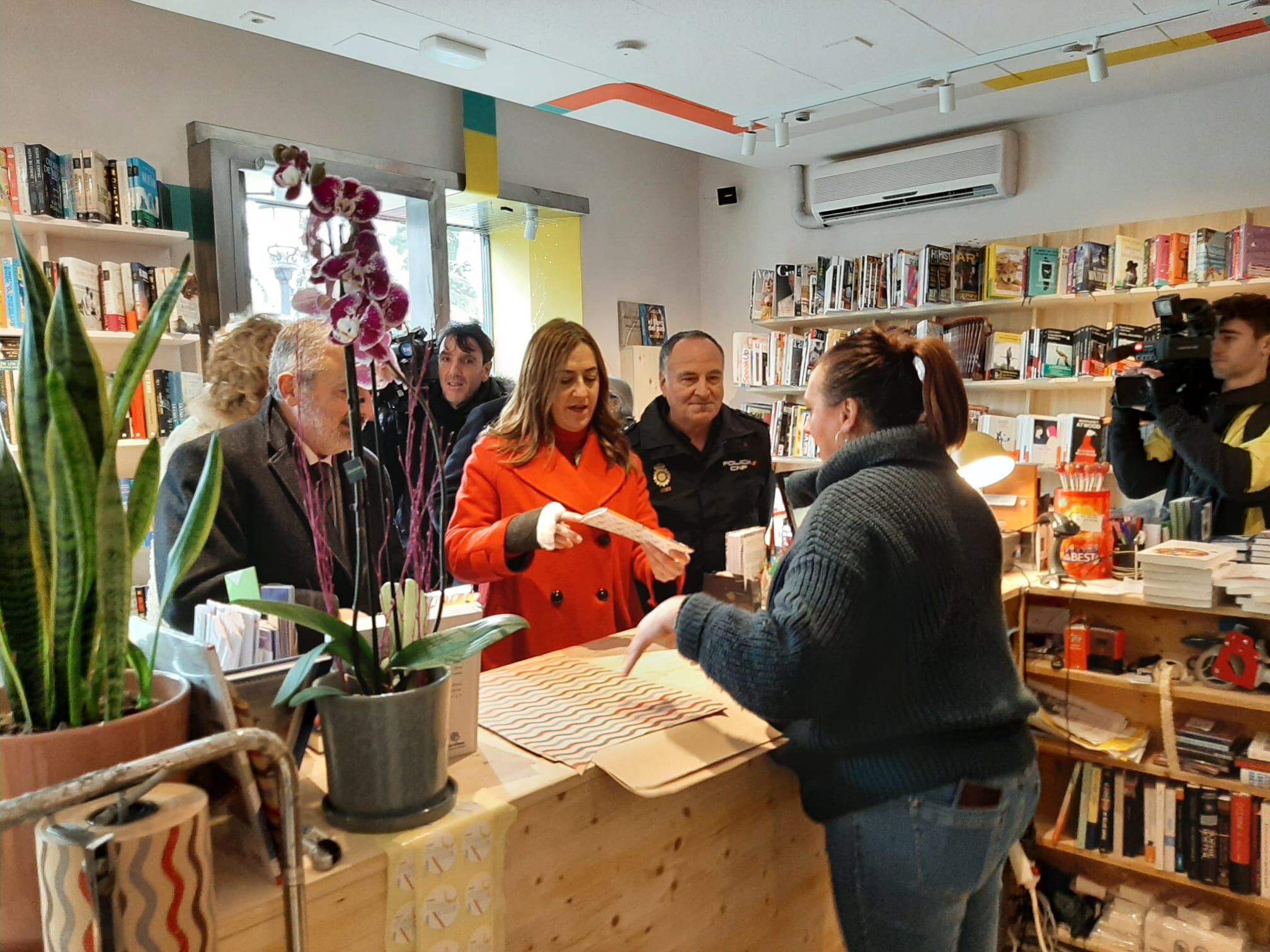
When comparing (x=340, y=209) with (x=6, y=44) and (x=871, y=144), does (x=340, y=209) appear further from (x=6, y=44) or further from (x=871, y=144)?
(x=871, y=144)

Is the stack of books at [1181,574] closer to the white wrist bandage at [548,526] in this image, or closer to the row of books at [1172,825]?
the row of books at [1172,825]

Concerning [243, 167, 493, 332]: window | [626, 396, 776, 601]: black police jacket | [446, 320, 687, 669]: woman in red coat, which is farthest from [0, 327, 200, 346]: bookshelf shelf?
[626, 396, 776, 601]: black police jacket

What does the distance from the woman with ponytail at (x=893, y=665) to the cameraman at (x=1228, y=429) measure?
175 centimetres

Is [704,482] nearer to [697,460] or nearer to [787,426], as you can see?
[697,460]

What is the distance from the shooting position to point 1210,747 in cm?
246

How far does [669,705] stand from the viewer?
1.47 meters

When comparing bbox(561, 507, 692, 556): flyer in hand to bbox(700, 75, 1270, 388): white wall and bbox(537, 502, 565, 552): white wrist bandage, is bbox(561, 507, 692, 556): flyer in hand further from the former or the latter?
bbox(700, 75, 1270, 388): white wall

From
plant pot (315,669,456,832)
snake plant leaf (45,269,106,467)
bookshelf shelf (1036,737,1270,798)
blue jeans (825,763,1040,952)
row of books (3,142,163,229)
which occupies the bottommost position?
bookshelf shelf (1036,737,1270,798)

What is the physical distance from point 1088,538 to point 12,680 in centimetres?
264

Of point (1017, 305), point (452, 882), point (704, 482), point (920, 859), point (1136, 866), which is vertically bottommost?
point (1136, 866)

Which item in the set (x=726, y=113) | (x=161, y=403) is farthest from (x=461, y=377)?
(x=726, y=113)

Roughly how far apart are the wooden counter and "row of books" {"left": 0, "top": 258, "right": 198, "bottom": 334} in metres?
2.62

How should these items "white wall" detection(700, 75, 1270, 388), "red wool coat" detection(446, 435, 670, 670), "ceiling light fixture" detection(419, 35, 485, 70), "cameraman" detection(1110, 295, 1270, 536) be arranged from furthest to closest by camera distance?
"white wall" detection(700, 75, 1270, 388)
"ceiling light fixture" detection(419, 35, 485, 70)
"cameraman" detection(1110, 295, 1270, 536)
"red wool coat" detection(446, 435, 670, 670)

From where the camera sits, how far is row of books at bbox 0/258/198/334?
3.15 meters
